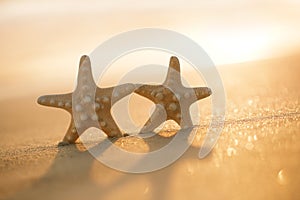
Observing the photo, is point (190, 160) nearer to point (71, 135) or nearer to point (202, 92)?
point (202, 92)

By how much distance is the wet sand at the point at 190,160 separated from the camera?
122 centimetres

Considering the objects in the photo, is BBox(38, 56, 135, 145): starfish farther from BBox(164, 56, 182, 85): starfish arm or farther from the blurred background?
the blurred background

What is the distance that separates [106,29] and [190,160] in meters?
1.44

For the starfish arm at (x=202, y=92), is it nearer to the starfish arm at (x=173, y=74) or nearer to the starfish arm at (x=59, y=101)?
the starfish arm at (x=173, y=74)

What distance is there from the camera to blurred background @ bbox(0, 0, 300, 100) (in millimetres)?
2111

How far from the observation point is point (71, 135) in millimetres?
1479

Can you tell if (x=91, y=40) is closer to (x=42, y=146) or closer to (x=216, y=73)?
(x=216, y=73)

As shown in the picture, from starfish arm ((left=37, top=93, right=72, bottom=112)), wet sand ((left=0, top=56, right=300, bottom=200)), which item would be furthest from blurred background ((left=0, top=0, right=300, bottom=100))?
starfish arm ((left=37, top=93, right=72, bottom=112))

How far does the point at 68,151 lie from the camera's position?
4.78 ft

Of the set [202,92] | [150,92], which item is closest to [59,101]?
[150,92]


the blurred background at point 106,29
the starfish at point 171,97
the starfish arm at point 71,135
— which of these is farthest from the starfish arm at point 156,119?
the blurred background at point 106,29

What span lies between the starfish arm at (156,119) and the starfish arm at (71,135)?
186mm

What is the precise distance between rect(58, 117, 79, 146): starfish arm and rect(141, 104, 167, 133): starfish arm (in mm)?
186

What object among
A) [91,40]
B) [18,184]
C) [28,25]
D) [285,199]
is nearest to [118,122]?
[18,184]
